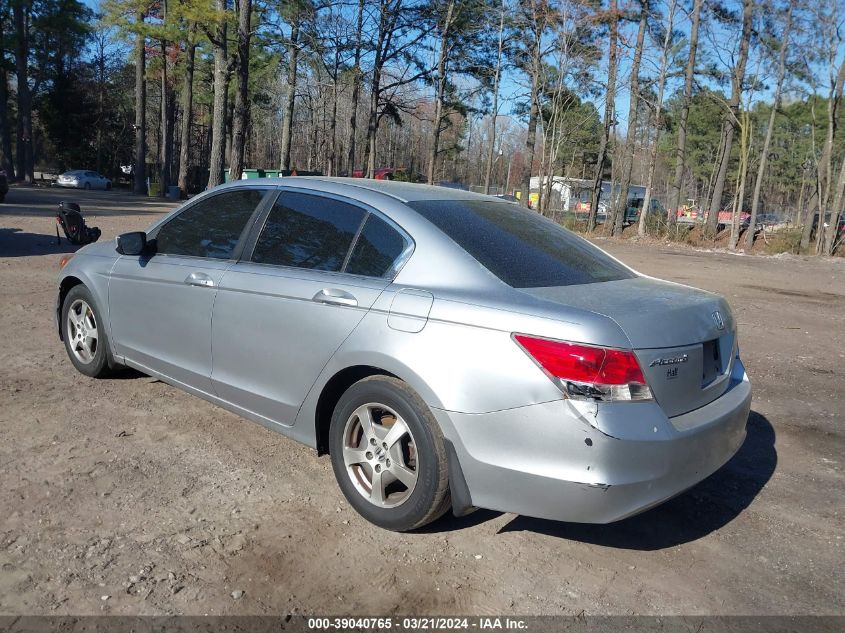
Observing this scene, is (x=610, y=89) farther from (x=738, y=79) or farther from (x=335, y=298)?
(x=335, y=298)

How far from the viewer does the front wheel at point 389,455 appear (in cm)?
297

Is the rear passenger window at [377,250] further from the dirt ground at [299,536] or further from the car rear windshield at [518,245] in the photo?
the dirt ground at [299,536]

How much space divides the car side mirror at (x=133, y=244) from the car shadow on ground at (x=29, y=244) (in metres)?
8.55

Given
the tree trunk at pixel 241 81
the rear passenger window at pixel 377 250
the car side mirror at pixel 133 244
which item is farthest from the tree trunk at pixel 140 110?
the rear passenger window at pixel 377 250

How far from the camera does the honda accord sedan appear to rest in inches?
106

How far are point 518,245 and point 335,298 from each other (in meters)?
0.99

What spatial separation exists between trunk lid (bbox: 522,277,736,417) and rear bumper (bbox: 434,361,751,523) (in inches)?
5.5

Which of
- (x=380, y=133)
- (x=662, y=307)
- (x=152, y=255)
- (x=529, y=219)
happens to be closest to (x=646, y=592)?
(x=662, y=307)

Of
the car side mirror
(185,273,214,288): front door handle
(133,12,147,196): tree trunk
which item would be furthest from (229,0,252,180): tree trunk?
(133,12,147,196): tree trunk

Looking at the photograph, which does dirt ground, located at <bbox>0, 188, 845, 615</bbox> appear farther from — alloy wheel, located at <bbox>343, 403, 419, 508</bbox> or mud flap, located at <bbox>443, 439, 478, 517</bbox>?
mud flap, located at <bbox>443, 439, 478, 517</bbox>

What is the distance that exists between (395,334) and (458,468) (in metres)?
0.66

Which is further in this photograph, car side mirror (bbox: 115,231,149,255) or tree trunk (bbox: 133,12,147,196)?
tree trunk (bbox: 133,12,147,196)

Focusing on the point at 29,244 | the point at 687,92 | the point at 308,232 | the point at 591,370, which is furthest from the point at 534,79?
the point at 591,370

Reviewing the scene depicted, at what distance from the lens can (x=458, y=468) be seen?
114 inches
